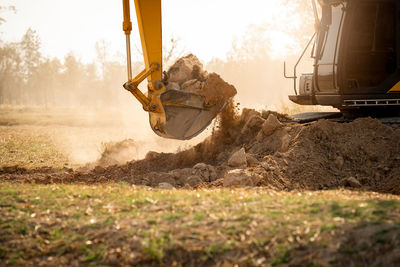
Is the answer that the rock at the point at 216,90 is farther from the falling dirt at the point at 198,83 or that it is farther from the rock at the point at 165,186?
the rock at the point at 165,186

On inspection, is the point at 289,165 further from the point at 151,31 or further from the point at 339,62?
the point at 151,31

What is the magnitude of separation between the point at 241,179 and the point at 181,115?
93.9 inches

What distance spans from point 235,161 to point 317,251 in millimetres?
4237

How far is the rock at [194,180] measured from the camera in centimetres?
758

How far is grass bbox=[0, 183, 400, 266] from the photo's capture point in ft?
13.1

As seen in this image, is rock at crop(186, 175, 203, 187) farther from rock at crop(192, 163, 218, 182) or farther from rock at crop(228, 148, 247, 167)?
rock at crop(228, 148, 247, 167)

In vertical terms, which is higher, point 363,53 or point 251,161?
point 363,53

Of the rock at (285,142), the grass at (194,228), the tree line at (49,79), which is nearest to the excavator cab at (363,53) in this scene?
the rock at (285,142)

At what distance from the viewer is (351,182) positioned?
7.32 metres

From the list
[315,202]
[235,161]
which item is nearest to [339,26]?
[235,161]

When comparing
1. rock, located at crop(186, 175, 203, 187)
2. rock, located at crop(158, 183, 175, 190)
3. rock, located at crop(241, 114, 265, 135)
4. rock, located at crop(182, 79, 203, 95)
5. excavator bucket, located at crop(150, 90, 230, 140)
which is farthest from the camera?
rock, located at crop(241, 114, 265, 135)

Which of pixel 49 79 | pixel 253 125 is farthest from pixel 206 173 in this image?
pixel 49 79

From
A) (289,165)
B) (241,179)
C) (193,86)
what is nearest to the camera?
(241,179)

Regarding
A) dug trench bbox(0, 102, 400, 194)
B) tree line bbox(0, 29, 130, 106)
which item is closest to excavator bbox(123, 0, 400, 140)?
dug trench bbox(0, 102, 400, 194)
